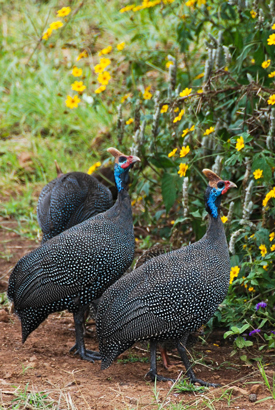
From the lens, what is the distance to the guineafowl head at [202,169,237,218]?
138 inches

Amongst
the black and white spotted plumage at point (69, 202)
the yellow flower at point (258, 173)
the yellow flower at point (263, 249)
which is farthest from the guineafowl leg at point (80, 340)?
the yellow flower at point (258, 173)

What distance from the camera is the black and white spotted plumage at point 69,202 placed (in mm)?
4398

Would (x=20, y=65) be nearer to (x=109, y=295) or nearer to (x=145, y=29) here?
(x=145, y=29)

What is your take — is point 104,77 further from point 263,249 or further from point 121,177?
point 263,249

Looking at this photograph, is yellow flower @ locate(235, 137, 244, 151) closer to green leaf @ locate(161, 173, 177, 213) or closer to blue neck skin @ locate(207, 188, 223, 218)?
blue neck skin @ locate(207, 188, 223, 218)

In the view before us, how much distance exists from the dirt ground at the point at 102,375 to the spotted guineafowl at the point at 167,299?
195 millimetres

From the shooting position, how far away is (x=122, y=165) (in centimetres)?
388

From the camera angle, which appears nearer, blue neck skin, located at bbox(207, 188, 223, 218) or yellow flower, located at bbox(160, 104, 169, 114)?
blue neck skin, located at bbox(207, 188, 223, 218)

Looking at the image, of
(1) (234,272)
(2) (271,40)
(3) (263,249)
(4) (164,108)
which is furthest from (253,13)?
(1) (234,272)

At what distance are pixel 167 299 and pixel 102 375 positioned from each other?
0.68 metres

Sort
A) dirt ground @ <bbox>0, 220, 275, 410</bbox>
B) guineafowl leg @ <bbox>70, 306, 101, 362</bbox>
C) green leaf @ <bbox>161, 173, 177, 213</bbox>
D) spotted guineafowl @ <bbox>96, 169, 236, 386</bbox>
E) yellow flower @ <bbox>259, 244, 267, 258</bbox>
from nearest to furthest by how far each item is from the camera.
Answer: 1. dirt ground @ <bbox>0, 220, 275, 410</bbox>
2. spotted guineafowl @ <bbox>96, 169, 236, 386</bbox>
3. yellow flower @ <bbox>259, 244, 267, 258</bbox>
4. guineafowl leg @ <bbox>70, 306, 101, 362</bbox>
5. green leaf @ <bbox>161, 173, 177, 213</bbox>

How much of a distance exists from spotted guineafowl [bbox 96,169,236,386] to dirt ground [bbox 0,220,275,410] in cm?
19


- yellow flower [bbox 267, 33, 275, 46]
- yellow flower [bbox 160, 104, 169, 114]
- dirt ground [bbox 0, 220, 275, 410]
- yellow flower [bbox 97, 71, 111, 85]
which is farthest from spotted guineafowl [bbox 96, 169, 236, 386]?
yellow flower [bbox 97, 71, 111, 85]

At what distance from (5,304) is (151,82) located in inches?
129
